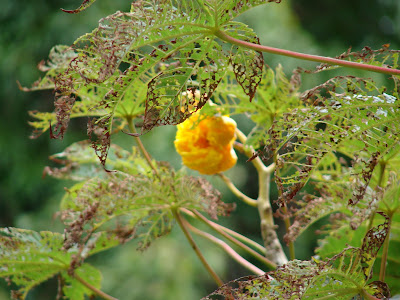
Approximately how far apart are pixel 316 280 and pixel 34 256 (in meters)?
0.25

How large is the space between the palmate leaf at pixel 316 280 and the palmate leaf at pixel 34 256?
0.18 m

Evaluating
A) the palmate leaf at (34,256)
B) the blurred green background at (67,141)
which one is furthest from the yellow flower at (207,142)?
the blurred green background at (67,141)

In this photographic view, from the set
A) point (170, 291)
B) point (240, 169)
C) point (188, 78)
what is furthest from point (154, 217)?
point (240, 169)

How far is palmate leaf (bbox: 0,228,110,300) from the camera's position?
39 cm

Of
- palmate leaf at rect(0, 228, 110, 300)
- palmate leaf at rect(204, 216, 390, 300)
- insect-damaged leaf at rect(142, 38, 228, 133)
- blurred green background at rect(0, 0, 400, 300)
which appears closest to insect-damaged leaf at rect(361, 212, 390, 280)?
palmate leaf at rect(204, 216, 390, 300)

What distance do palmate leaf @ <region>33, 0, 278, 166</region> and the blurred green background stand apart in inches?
60.9

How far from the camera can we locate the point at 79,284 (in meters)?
0.47

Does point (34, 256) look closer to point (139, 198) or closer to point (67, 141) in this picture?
point (139, 198)

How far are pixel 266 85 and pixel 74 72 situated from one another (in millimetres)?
202

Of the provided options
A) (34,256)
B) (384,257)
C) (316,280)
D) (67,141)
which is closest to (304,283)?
(316,280)

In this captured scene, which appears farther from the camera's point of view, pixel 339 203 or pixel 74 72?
pixel 339 203

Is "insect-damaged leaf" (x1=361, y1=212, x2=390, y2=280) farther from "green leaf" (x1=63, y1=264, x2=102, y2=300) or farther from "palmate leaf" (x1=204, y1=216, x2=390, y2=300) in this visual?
"green leaf" (x1=63, y1=264, x2=102, y2=300)

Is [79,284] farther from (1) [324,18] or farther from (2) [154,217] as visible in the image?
(1) [324,18]

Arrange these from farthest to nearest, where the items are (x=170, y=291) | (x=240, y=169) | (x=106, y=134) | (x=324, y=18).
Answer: (x=324, y=18) < (x=240, y=169) < (x=170, y=291) < (x=106, y=134)
